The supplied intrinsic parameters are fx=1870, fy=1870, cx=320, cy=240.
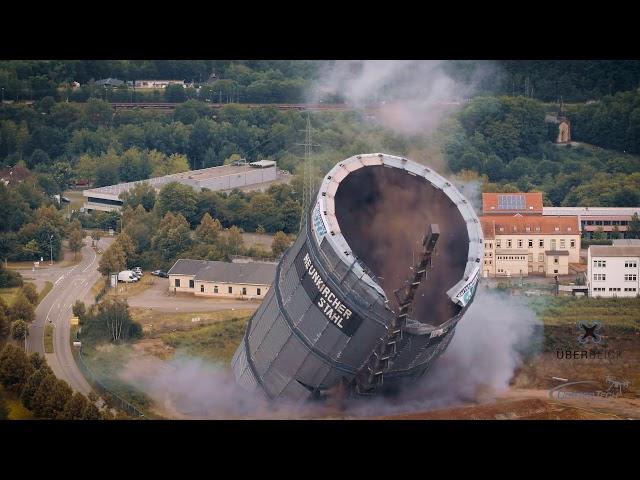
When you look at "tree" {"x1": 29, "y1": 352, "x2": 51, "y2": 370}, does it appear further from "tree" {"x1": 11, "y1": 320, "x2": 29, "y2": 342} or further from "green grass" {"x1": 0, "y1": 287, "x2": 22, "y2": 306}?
"green grass" {"x1": 0, "y1": 287, "x2": 22, "y2": 306}

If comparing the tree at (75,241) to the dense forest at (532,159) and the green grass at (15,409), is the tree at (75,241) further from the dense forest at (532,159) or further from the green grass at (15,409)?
the dense forest at (532,159)

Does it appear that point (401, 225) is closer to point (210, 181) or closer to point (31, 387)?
point (31, 387)

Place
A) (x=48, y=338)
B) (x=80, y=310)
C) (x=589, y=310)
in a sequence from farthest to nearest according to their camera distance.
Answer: (x=589, y=310)
(x=80, y=310)
(x=48, y=338)

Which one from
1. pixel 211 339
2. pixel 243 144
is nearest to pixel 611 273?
pixel 211 339

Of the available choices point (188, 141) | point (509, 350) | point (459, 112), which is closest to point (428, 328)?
point (509, 350)

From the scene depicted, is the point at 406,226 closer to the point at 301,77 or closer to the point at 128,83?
the point at 301,77

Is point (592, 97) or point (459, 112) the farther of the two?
point (592, 97)

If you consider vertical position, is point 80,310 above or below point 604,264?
below
